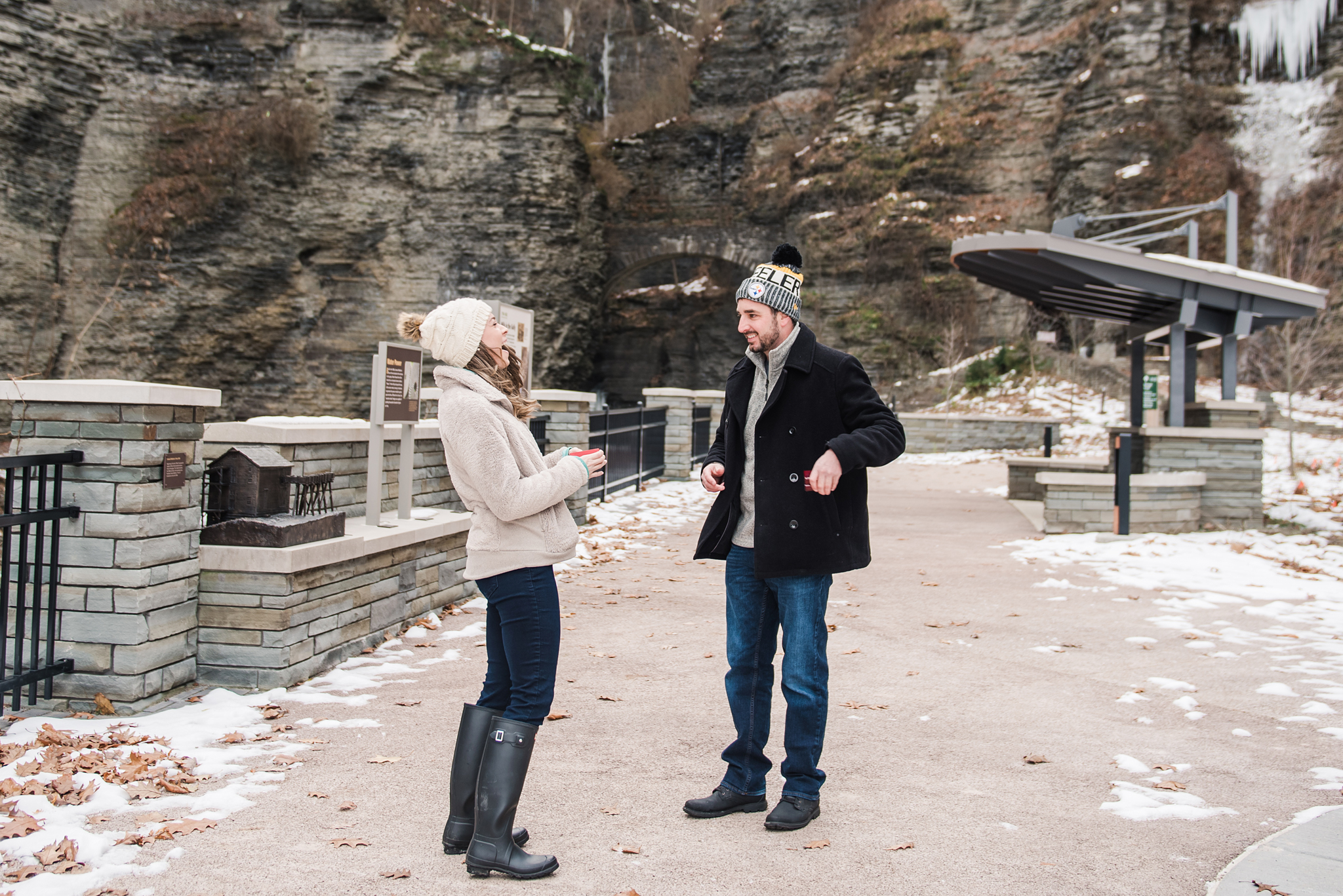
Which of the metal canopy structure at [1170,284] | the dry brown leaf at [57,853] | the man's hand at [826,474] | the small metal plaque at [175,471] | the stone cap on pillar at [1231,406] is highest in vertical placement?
the metal canopy structure at [1170,284]

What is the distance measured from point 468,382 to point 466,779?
1238 mm

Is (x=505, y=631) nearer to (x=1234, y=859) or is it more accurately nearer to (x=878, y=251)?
(x=1234, y=859)

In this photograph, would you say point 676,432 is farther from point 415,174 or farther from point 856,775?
point 415,174

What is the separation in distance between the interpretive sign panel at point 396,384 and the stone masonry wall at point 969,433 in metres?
18.0

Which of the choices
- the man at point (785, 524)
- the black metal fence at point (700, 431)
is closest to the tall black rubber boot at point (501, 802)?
the man at point (785, 524)

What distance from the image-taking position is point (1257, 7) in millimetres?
29406

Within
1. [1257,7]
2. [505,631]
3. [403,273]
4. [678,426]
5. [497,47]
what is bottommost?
[505,631]

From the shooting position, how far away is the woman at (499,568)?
2822 millimetres

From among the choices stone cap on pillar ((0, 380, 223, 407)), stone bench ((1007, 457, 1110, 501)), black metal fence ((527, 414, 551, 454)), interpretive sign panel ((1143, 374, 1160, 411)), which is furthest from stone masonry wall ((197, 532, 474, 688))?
interpretive sign panel ((1143, 374, 1160, 411))

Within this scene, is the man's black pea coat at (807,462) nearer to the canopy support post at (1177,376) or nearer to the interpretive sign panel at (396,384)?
the interpretive sign panel at (396,384)

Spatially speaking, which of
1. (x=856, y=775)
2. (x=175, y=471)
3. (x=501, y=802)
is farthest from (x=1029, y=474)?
(x=501, y=802)

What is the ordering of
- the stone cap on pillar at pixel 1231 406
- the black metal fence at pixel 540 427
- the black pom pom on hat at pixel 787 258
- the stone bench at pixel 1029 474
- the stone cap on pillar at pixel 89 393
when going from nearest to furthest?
the black pom pom on hat at pixel 787 258 → the stone cap on pillar at pixel 89 393 → the black metal fence at pixel 540 427 → the stone cap on pillar at pixel 1231 406 → the stone bench at pixel 1029 474

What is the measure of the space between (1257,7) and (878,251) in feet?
45.1

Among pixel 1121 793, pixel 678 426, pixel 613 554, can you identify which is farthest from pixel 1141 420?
pixel 1121 793
